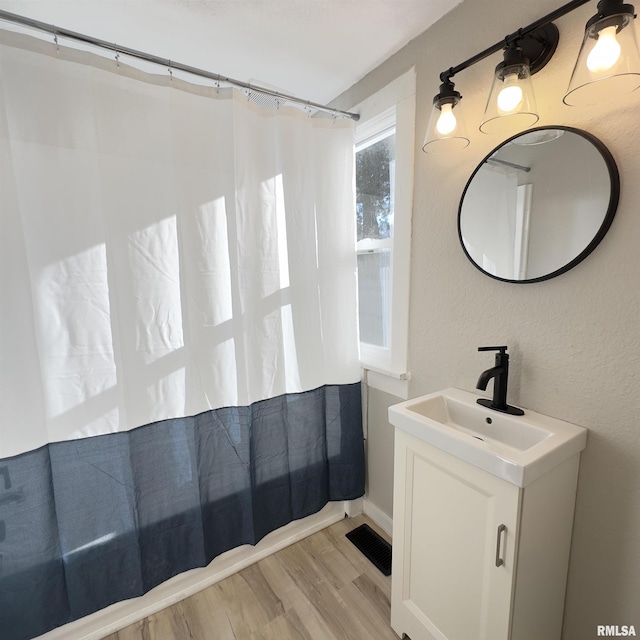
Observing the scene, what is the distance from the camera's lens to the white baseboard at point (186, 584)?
132cm

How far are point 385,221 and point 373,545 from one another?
1720 millimetres

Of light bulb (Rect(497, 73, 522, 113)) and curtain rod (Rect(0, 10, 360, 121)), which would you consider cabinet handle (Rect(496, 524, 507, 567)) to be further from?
curtain rod (Rect(0, 10, 360, 121))

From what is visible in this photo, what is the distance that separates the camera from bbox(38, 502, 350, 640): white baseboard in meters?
1.32

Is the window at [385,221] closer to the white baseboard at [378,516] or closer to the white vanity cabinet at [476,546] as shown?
the white vanity cabinet at [476,546]

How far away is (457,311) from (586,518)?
0.78 m

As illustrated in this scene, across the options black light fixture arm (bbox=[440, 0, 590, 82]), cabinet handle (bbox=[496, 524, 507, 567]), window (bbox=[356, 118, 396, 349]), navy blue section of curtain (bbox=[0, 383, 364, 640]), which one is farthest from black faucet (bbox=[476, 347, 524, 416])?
black light fixture arm (bbox=[440, 0, 590, 82])

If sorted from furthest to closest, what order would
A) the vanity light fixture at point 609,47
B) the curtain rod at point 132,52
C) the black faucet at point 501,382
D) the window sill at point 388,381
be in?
the window sill at point 388,381
the black faucet at point 501,382
the curtain rod at point 132,52
the vanity light fixture at point 609,47

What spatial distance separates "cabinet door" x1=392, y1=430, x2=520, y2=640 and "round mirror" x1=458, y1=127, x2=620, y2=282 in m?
0.69

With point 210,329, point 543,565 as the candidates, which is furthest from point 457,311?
point 210,329

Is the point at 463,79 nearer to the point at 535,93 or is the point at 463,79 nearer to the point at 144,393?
the point at 535,93

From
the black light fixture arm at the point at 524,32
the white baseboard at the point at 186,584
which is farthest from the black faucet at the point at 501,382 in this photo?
the white baseboard at the point at 186,584

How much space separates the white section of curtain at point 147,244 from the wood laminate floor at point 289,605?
0.88 m

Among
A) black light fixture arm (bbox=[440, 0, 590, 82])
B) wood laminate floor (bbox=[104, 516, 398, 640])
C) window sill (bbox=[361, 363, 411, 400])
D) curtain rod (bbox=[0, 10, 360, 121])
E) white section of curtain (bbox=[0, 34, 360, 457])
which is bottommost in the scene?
wood laminate floor (bbox=[104, 516, 398, 640])

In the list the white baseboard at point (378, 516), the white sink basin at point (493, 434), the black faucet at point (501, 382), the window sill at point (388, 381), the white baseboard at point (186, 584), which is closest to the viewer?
the white sink basin at point (493, 434)
